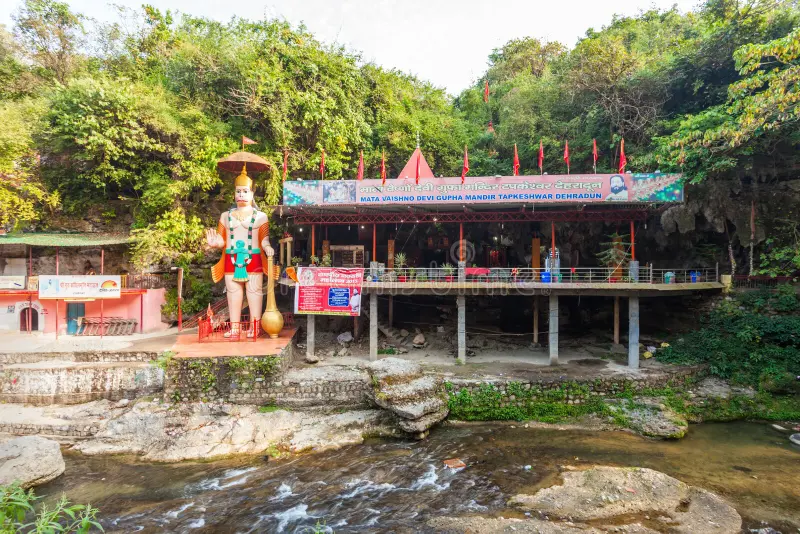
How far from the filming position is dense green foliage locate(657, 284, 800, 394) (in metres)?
15.4

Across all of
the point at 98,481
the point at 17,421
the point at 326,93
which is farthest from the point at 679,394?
the point at 17,421

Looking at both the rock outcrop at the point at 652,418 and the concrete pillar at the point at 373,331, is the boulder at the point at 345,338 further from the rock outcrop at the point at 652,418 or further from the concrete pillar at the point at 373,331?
the rock outcrop at the point at 652,418

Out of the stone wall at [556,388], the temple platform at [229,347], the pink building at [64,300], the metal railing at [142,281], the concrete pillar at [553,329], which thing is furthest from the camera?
the metal railing at [142,281]

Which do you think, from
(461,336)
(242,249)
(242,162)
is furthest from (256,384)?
(242,162)

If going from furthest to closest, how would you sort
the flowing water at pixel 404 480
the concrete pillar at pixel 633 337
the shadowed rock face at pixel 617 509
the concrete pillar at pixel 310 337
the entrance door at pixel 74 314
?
the entrance door at pixel 74 314
the concrete pillar at pixel 310 337
the concrete pillar at pixel 633 337
the flowing water at pixel 404 480
the shadowed rock face at pixel 617 509

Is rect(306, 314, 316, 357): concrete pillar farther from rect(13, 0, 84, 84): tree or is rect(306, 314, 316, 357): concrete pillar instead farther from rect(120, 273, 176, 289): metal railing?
rect(13, 0, 84, 84): tree

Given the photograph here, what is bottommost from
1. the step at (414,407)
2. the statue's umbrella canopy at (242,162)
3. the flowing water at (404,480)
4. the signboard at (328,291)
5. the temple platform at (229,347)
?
the flowing water at (404,480)

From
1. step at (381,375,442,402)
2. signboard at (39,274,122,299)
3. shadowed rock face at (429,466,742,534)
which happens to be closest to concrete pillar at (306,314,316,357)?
step at (381,375,442,402)

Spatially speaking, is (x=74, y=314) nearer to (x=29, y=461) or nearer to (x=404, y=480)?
(x=29, y=461)

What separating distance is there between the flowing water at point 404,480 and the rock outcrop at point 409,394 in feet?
2.00

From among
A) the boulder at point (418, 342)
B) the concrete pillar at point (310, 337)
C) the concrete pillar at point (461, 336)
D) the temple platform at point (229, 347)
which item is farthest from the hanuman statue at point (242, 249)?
A: the concrete pillar at point (461, 336)

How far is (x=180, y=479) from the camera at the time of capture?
11.2 meters

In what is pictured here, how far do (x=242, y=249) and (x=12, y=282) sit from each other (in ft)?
38.9

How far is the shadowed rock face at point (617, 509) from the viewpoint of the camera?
8844mm
